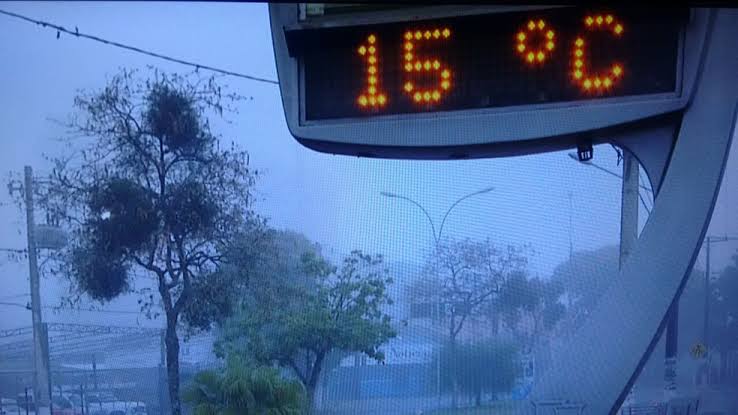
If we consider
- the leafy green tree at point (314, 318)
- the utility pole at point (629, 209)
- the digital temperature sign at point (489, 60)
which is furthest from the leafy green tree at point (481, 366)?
the digital temperature sign at point (489, 60)

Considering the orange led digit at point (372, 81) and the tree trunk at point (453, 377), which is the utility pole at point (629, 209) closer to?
the tree trunk at point (453, 377)

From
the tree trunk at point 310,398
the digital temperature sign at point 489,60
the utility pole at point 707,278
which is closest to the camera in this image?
the digital temperature sign at point 489,60

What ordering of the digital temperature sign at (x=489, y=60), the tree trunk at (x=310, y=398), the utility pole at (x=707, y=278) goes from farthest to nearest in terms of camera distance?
the tree trunk at (x=310, y=398) < the utility pole at (x=707, y=278) < the digital temperature sign at (x=489, y=60)

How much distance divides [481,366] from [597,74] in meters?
0.98

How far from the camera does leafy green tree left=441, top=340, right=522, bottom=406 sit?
2.44 metres

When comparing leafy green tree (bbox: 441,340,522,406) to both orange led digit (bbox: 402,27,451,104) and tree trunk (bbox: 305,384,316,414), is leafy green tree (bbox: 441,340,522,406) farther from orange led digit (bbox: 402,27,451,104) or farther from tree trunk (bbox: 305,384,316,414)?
orange led digit (bbox: 402,27,451,104)

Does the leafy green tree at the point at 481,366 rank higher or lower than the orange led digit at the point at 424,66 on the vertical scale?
lower

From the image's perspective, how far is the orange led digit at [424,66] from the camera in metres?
2.32

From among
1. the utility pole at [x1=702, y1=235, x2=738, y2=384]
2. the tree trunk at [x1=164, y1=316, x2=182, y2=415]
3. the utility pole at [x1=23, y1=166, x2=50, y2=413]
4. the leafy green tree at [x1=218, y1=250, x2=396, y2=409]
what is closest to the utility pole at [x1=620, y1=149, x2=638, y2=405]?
the utility pole at [x1=702, y1=235, x2=738, y2=384]

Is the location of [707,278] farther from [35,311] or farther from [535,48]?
[35,311]

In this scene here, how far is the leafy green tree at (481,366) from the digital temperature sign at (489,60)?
0.77 meters

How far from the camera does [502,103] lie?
7.56 feet

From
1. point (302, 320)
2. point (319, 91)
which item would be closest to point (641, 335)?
point (302, 320)

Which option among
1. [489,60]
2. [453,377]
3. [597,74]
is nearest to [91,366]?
[453,377]
